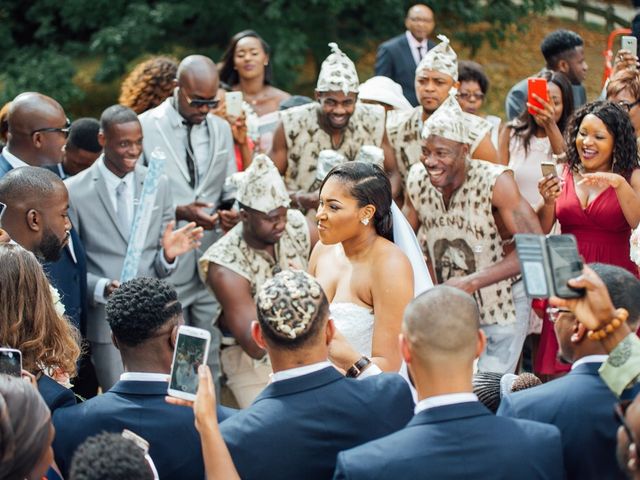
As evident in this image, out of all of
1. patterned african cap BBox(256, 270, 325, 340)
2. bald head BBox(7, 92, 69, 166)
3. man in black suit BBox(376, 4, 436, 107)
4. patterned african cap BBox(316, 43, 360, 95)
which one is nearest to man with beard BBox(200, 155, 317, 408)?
patterned african cap BBox(316, 43, 360, 95)

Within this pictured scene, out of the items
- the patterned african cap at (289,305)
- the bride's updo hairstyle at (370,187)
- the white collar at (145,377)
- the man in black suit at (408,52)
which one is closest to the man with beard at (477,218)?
the bride's updo hairstyle at (370,187)

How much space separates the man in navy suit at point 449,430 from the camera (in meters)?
3.75

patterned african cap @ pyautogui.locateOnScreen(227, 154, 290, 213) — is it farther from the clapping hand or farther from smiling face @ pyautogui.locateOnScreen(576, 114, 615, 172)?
smiling face @ pyautogui.locateOnScreen(576, 114, 615, 172)

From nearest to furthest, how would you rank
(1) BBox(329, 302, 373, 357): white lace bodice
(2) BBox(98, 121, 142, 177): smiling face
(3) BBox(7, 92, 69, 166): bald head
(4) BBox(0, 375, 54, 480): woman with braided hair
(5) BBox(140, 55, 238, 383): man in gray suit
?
(4) BBox(0, 375, 54, 480): woman with braided hair < (1) BBox(329, 302, 373, 357): white lace bodice < (3) BBox(7, 92, 69, 166): bald head < (2) BBox(98, 121, 142, 177): smiling face < (5) BBox(140, 55, 238, 383): man in gray suit

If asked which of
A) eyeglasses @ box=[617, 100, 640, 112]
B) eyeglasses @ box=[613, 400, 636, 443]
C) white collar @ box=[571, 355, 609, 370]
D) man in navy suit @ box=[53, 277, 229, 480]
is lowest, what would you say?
man in navy suit @ box=[53, 277, 229, 480]

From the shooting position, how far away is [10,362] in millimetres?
4168

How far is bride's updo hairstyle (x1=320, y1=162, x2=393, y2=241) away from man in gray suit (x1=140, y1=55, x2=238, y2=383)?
7.21ft

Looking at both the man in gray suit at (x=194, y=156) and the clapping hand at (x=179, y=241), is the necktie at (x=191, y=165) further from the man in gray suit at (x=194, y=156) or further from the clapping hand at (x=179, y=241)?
the clapping hand at (x=179, y=241)

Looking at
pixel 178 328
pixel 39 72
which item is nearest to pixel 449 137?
pixel 178 328

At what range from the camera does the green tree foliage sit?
1345cm

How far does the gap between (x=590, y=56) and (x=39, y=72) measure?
27.3ft

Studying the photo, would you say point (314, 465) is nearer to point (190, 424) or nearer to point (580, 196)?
point (190, 424)

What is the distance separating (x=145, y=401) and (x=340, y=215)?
185cm

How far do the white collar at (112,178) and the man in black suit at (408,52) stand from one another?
165 inches
